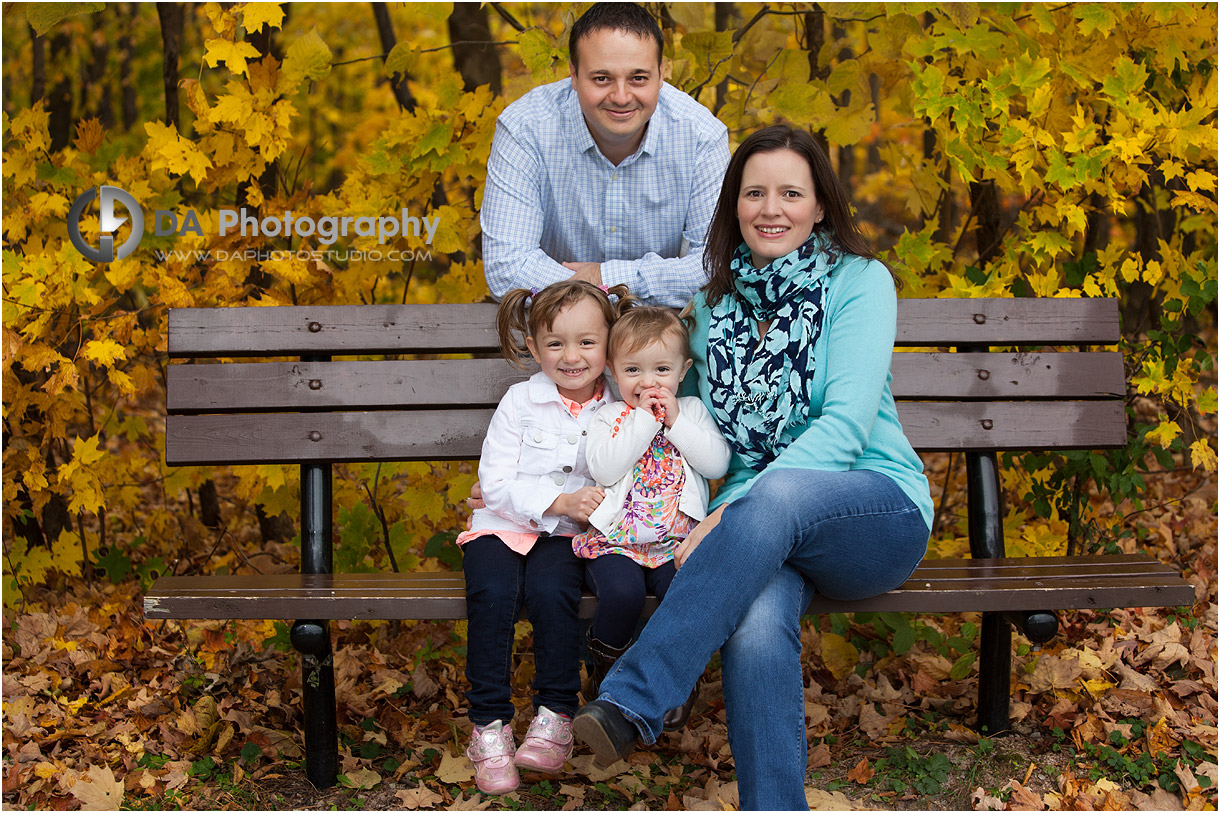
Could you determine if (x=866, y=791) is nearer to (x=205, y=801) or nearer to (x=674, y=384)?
(x=674, y=384)

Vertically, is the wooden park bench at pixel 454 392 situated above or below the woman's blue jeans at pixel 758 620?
above

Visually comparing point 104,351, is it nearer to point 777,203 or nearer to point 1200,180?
point 777,203

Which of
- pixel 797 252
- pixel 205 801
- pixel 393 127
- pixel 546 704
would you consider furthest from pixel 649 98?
pixel 205 801

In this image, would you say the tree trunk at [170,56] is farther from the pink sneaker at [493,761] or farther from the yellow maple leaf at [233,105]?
the pink sneaker at [493,761]

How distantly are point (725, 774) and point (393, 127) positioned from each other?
90.7 inches

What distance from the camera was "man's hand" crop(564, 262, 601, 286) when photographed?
3016 mm

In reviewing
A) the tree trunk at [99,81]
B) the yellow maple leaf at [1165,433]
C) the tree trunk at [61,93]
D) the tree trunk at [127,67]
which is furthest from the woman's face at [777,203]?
the tree trunk at [127,67]

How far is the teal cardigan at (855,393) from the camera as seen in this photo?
2553mm

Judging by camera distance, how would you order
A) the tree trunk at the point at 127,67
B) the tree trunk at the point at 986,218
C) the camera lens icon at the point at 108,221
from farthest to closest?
the tree trunk at the point at 127,67
the tree trunk at the point at 986,218
the camera lens icon at the point at 108,221

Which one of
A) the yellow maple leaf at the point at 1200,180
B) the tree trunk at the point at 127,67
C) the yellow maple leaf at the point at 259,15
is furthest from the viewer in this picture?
the tree trunk at the point at 127,67

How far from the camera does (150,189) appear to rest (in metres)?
3.74

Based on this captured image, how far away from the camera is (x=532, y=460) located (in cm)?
281

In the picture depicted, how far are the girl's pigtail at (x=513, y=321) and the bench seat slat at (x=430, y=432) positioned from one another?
0.81 feet

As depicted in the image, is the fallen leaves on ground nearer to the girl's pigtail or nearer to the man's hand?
the girl's pigtail
